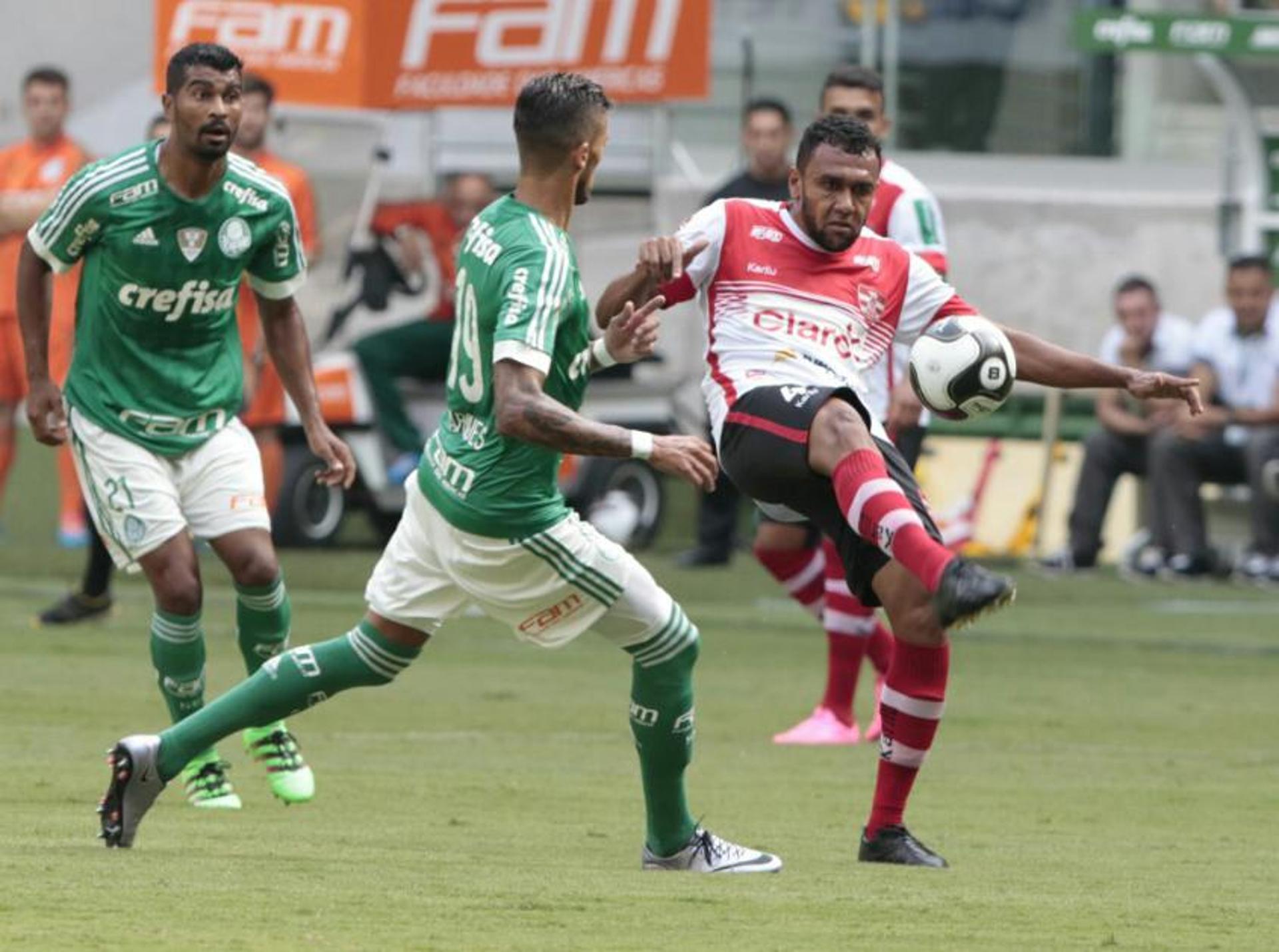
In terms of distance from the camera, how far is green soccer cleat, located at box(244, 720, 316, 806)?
28.0 feet

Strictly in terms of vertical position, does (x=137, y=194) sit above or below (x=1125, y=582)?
above

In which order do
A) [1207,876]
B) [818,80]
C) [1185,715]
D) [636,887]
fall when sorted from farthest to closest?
[818,80] < [1185,715] < [1207,876] < [636,887]

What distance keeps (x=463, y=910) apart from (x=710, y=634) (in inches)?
328

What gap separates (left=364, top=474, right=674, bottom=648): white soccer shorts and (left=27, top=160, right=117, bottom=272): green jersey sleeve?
186 centimetres

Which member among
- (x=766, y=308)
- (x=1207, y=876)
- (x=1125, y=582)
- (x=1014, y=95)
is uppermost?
(x=766, y=308)

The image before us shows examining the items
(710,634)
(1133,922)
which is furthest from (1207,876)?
(710,634)

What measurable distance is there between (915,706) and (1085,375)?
3.58 feet

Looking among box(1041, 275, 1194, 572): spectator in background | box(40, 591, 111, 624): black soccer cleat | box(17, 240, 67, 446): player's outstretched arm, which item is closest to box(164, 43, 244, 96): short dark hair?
box(17, 240, 67, 446): player's outstretched arm

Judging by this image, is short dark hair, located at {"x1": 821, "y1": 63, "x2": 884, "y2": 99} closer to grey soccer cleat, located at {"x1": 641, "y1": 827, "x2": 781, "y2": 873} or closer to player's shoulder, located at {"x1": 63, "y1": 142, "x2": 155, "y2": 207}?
player's shoulder, located at {"x1": 63, "y1": 142, "x2": 155, "y2": 207}

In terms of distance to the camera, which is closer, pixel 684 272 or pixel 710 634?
pixel 684 272

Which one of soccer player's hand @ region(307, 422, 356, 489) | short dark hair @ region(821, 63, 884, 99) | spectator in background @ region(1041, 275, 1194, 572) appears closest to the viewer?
soccer player's hand @ region(307, 422, 356, 489)

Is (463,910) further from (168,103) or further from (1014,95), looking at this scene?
(1014,95)

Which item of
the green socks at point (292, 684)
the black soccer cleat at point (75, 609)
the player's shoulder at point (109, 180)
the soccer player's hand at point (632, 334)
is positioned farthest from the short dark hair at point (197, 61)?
the black soccer cleat at point (75, 609)

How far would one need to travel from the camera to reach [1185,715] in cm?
1180
